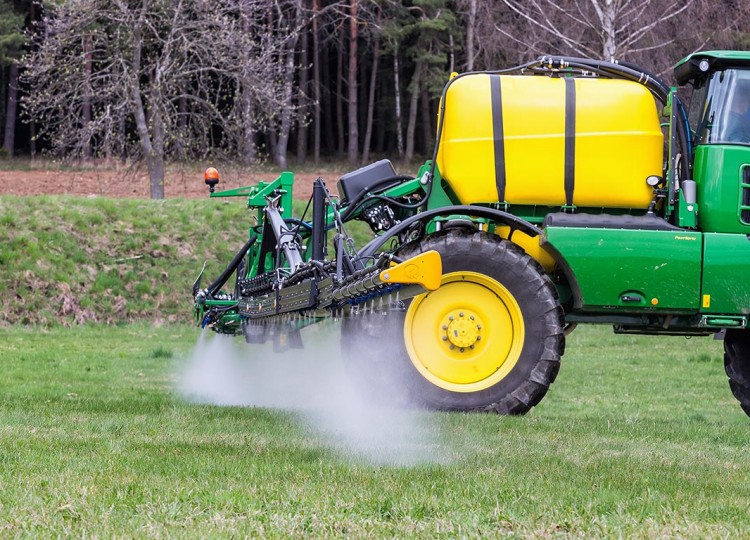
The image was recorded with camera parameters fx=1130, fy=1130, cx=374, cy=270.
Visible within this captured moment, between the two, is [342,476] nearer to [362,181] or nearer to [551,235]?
[551,235]

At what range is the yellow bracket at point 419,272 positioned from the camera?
700cm

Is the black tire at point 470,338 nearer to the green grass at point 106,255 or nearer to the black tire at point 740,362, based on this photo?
the black tire at point 740,362

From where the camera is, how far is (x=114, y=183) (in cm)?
3103

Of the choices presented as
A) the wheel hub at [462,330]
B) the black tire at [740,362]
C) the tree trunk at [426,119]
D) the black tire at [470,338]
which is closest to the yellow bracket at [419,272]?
the black tire at [470,338]

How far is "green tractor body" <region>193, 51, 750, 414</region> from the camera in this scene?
27.1 feet

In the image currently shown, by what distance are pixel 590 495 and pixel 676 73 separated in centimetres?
493

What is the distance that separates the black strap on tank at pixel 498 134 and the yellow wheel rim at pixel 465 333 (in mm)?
745

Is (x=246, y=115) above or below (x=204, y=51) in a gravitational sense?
below

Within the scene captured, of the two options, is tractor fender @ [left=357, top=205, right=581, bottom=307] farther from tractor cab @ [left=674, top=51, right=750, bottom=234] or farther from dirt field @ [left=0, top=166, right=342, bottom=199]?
dirt field @ [left=0, top=166, right=342, bottom=199]

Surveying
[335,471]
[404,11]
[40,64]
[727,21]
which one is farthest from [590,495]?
[404,11]

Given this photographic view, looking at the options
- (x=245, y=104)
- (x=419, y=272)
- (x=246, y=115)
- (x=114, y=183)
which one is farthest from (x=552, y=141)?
(x=114, y=183)

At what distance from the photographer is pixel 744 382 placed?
Answer: 954 centimetres

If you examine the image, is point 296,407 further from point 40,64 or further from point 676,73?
point 40,64

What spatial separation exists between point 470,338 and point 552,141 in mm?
1597
